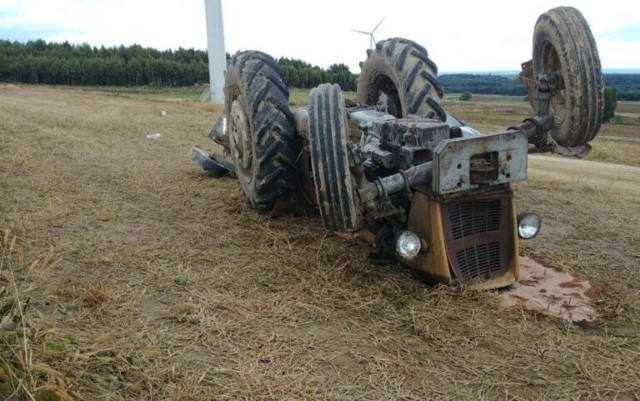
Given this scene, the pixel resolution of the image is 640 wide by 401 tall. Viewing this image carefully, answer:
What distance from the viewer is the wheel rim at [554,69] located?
4855 millimetres

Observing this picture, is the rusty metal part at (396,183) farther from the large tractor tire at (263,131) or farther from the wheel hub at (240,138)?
the wheel hub at (240,138)

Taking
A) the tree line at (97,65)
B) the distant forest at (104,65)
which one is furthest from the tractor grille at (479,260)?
the tree line at (97,65)

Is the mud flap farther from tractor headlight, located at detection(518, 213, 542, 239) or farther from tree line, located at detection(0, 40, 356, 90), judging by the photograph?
tree line, located at detection(0, 40, 356, 90)

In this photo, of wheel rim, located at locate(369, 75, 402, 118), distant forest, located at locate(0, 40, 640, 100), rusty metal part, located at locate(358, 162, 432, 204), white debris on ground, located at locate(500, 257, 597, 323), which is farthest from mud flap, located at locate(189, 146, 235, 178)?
distant forest, located at locate(0, 40, 640, 100)

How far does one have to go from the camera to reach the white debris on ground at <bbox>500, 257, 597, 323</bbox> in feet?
13.8

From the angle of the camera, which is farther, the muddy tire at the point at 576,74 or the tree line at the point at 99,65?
the tree line at the point at 99,65

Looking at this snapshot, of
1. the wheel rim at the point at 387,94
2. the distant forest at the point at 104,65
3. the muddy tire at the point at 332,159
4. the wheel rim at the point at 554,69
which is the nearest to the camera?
the muddy tire at the point at 332,159

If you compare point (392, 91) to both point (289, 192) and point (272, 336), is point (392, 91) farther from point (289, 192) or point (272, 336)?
point (272, 336)

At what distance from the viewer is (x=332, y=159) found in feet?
12.3

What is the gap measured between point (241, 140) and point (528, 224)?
2.80 meters

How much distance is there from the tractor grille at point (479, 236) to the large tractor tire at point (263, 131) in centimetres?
173

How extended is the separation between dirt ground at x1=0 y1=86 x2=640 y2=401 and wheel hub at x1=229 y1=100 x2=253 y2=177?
1.63 ft

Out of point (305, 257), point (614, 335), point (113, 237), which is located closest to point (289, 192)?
point (305, 257)

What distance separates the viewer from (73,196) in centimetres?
643
